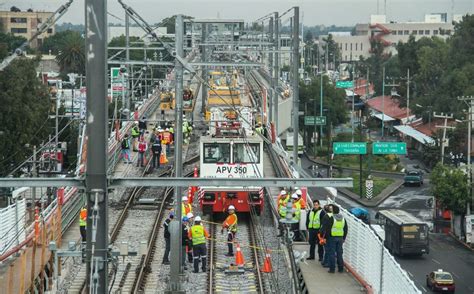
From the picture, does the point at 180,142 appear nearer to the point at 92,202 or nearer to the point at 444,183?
the point at 92,202

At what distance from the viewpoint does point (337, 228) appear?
15781 mm

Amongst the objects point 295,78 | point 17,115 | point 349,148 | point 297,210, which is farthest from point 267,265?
point 349,148

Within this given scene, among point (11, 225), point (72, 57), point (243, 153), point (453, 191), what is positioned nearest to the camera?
point (11, 225)

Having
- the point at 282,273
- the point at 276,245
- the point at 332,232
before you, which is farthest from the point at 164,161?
the point at 332,232

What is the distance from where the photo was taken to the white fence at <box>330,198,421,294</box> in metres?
12.4

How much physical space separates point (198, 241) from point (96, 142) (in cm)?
1001

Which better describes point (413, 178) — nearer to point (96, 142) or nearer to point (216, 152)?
point (216, 152)

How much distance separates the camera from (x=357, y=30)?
178 meters

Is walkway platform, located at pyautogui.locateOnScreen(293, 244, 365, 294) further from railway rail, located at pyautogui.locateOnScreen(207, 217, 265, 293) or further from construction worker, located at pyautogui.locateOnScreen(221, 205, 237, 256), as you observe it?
construction worker, located at pyautogui.locateOnScreen(221, 205, 237, 256)

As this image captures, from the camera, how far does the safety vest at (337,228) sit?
1573 centimetres

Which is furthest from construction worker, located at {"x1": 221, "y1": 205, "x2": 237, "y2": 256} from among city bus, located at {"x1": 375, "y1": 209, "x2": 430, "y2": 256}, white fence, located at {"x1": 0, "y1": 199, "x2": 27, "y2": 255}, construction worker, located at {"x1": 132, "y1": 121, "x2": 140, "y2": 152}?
city bus, located at {"x1": 375, "y1": 209, "x2": 430, "y2": 256}

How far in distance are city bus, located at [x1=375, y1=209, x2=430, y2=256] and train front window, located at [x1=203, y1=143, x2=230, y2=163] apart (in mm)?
16481

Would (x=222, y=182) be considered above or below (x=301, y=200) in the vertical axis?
above

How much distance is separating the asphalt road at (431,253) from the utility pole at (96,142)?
27030mm
